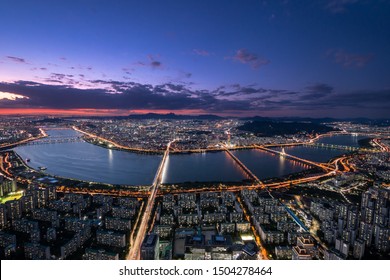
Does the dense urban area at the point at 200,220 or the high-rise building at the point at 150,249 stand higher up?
the high-rise building at the point at 150,249

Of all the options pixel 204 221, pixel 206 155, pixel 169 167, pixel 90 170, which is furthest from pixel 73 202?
pixel 206 155

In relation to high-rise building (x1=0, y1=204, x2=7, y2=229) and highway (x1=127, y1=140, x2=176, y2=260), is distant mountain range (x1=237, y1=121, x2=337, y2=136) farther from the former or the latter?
high-rise building (x1=0, y1=204, x2=7, y2=229)

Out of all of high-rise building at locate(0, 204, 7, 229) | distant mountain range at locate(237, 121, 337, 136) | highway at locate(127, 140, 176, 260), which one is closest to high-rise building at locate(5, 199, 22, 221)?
high-rise building at locate(0, 204, 7, 229)

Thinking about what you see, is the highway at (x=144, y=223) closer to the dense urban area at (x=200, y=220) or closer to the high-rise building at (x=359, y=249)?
the dense urban area at (x=200, y=220)

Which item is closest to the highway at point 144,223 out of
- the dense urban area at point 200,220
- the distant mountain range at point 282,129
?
the dense urban area at point 200,220

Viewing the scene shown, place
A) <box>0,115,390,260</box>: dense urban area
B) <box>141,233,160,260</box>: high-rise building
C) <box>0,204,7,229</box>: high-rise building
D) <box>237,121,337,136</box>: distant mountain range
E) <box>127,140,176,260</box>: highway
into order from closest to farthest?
<box>141,233,160,260</box>: high-rise building → <box>0,115,390,260</box>: dense urban area → <box>127,140,176,260</box>: highway → <box>0,204,7,229</box>: high-rise building → <box>237,121,337,136</box>: distant mountain range

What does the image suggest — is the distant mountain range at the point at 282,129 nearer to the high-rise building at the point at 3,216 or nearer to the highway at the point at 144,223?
the highway at the point at 144,223

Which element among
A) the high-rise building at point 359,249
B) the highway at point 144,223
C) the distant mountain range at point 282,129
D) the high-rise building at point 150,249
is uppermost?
the distant mountain range at point 282,129

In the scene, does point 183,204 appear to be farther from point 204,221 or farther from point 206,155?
point 206,155

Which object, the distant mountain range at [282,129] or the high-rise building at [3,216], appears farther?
the distant mountain range at [282,129]

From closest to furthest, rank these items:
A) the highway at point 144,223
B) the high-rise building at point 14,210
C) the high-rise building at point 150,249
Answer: the high-rise building at point 150,249
the highway at point 144,223
the high-rise building at point 14,210

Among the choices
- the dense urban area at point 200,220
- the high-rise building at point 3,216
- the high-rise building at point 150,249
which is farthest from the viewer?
the high-rise building at point 3,216

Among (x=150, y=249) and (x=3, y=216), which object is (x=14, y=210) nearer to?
(x=3, y=216)
